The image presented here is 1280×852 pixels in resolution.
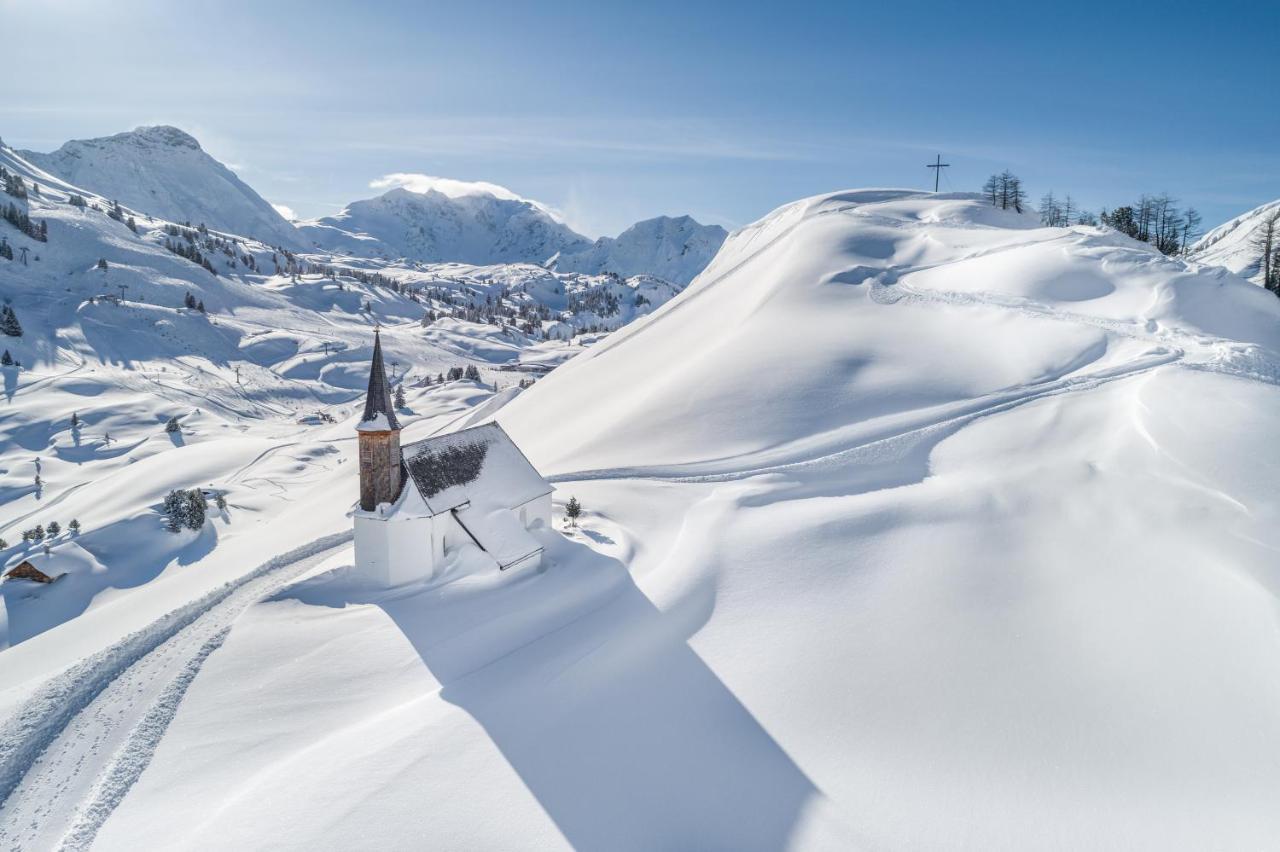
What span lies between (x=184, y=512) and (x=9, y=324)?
8549 centimetres

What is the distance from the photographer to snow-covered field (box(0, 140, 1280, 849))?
11.6 metres

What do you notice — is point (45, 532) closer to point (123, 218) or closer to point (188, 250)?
point (188, 250)

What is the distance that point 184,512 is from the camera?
40.7m

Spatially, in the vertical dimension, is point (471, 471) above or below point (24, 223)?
below

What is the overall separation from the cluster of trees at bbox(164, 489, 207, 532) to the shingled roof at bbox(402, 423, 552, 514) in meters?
29.1

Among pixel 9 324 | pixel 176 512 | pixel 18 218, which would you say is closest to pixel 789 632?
pixel 176 512

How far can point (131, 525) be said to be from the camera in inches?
1571

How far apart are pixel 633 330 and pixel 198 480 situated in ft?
137

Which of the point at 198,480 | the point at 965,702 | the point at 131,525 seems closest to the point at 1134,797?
the point at 965,702

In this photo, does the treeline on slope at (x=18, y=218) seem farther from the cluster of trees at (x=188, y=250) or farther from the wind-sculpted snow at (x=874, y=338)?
the wind-sculpted snow at (x=874, y=338)

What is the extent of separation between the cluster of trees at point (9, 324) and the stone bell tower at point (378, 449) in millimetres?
111155

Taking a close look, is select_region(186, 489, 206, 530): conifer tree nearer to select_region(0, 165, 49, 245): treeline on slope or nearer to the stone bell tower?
the stone bell tower

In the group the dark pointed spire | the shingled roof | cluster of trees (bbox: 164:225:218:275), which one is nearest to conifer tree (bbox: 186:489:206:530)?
the shingled roof

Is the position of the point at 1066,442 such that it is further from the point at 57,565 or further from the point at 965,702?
the point at 57,565
